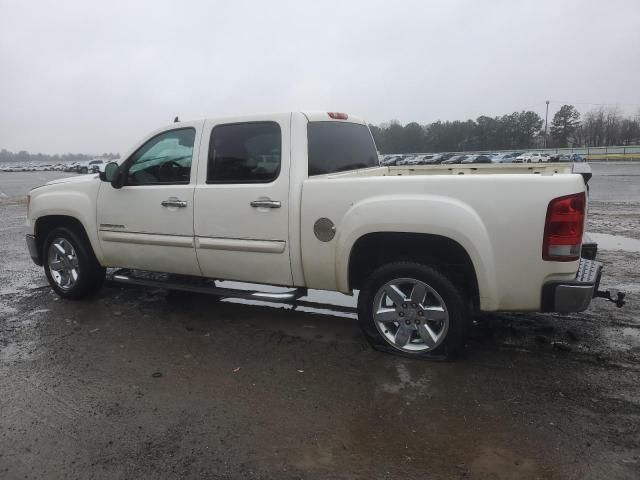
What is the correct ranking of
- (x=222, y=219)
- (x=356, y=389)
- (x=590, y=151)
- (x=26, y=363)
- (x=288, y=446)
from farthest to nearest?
(x=590, y=151) → (x=222, y=219) → (x=26, y=363) → (x=356, y=389) → (x=288, y=446)

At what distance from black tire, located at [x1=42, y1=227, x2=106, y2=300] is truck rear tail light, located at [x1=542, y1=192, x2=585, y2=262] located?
454 cm

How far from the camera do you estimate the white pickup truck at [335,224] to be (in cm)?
320

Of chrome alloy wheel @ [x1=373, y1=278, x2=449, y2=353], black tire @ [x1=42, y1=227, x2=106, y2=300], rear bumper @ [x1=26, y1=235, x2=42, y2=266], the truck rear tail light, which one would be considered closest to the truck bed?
the truck rear tail light

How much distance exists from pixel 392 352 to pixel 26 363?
2.96 meters

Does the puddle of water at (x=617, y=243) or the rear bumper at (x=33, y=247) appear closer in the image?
the rear bumper at (x=33, y=247)

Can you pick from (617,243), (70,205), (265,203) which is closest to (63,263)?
(70,205)

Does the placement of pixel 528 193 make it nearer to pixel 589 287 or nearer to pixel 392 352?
pixel 589 287

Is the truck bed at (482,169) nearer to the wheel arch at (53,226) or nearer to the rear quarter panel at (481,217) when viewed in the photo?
the rear quarter panel at (481,217)

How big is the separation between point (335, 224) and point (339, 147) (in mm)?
1079

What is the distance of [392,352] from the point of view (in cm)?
384

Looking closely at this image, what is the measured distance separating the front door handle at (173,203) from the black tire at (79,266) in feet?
4.44

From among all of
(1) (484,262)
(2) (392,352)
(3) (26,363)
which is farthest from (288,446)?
(3) (26,363)

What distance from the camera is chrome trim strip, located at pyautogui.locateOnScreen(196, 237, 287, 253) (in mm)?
4048

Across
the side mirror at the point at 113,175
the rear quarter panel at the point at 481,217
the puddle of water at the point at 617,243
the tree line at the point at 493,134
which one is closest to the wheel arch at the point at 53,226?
the side mirror at the point at 113,175
